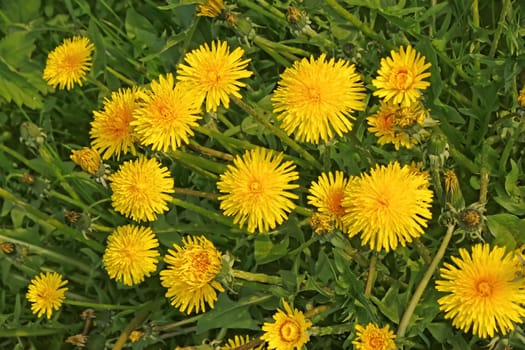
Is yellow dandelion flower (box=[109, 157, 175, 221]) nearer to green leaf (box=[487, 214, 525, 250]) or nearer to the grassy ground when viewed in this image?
the grassy ground

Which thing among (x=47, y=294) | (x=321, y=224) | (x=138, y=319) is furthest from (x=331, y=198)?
(x=47, y=294)

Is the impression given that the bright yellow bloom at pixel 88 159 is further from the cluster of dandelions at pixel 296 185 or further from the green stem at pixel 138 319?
the green stem at pixel 138 319

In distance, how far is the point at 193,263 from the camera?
4.40ft

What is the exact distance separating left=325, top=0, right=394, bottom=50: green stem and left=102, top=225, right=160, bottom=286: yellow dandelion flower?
70 cm

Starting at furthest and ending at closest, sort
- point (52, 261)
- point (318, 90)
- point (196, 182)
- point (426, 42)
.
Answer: point (52, 261) → point (196, 182) → point (426, 42) → point (318, 90)

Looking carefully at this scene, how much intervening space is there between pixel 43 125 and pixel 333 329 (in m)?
1.19

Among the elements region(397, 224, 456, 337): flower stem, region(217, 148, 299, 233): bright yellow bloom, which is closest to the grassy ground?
region(397, 224, 456, 337): flower stem

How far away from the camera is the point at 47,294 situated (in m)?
1.79

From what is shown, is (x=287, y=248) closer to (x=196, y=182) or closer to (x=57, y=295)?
(x=196, y=182)

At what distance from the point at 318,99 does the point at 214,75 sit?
260 mm

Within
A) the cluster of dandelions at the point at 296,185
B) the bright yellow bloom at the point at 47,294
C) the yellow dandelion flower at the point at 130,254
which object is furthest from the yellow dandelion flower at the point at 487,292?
the bright yellow bloom at the point at 47,294

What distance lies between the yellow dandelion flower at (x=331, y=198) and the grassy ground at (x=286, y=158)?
35 millimetres

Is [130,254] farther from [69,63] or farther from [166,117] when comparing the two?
[69,63]

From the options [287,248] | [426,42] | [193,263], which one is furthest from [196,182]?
[426,42]
